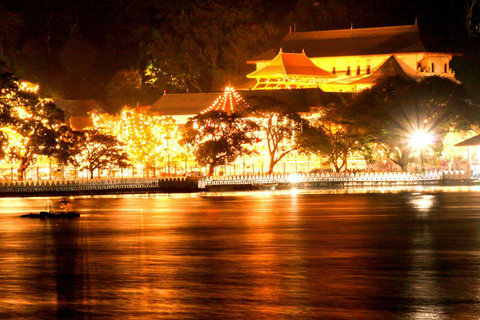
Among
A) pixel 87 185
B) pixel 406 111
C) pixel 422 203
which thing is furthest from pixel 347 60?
pixel 422 203

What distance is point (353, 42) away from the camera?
118 m

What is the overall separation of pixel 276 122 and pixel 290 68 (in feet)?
72.1

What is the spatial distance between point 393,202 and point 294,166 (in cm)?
3953

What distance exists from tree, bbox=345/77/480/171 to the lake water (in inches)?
1776

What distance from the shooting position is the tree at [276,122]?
278ft

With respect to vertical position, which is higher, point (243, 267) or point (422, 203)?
point (422, 203)

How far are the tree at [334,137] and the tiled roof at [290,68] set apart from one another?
1888 centimetres

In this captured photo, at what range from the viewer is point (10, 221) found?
125 ft

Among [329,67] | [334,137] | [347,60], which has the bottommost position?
[334,137]

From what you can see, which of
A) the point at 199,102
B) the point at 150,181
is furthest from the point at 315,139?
the point at 199,102

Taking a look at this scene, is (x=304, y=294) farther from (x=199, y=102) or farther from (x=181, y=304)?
(x=199, y=102)

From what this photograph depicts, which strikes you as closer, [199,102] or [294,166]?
[294,166]

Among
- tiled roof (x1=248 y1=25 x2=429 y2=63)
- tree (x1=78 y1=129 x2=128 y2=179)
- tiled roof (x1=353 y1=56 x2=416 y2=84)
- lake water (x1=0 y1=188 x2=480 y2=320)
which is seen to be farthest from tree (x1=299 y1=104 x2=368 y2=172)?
lake water (x1=0 y1=188 x2=480 y2=320)

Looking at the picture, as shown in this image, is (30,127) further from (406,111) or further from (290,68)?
(290,68)
